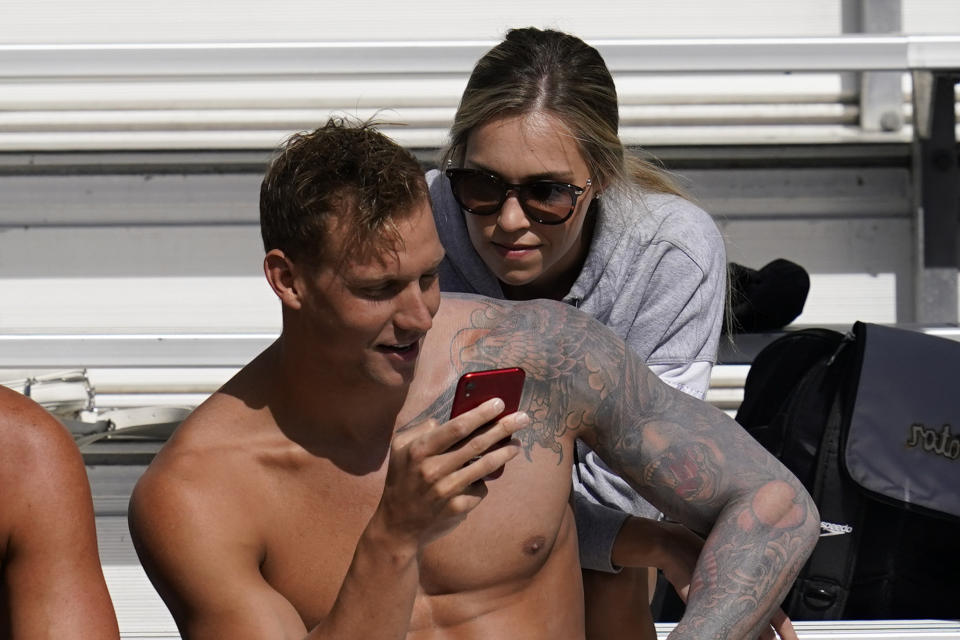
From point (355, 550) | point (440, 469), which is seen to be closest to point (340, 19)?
point (355, 550)

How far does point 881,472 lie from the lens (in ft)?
8.11

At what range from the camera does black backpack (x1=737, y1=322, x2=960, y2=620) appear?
2438mm

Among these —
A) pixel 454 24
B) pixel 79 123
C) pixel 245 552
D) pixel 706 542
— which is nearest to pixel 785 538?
pixel 706 542

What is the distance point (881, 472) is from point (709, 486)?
2.52 feet

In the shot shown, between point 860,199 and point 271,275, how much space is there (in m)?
2.20

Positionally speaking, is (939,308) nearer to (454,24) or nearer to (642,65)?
(642,65)

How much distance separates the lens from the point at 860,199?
11.4 feet

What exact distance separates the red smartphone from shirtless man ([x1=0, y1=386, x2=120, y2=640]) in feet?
1.69

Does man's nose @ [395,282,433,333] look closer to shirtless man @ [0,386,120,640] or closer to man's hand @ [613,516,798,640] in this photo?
shirtless man @ [0,386,120,640]

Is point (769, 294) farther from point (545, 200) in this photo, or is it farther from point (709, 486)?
point (709, 486)

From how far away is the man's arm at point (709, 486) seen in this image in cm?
176

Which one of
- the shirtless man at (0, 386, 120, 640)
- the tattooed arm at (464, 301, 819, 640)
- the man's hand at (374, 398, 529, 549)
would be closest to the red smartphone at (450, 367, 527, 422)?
the man's hand at (374, 398, 529, 549)

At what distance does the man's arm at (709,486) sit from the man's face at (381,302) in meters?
0.32

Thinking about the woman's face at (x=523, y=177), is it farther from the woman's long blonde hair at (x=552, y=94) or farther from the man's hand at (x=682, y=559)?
the man's hand at (x=682, y=559)
